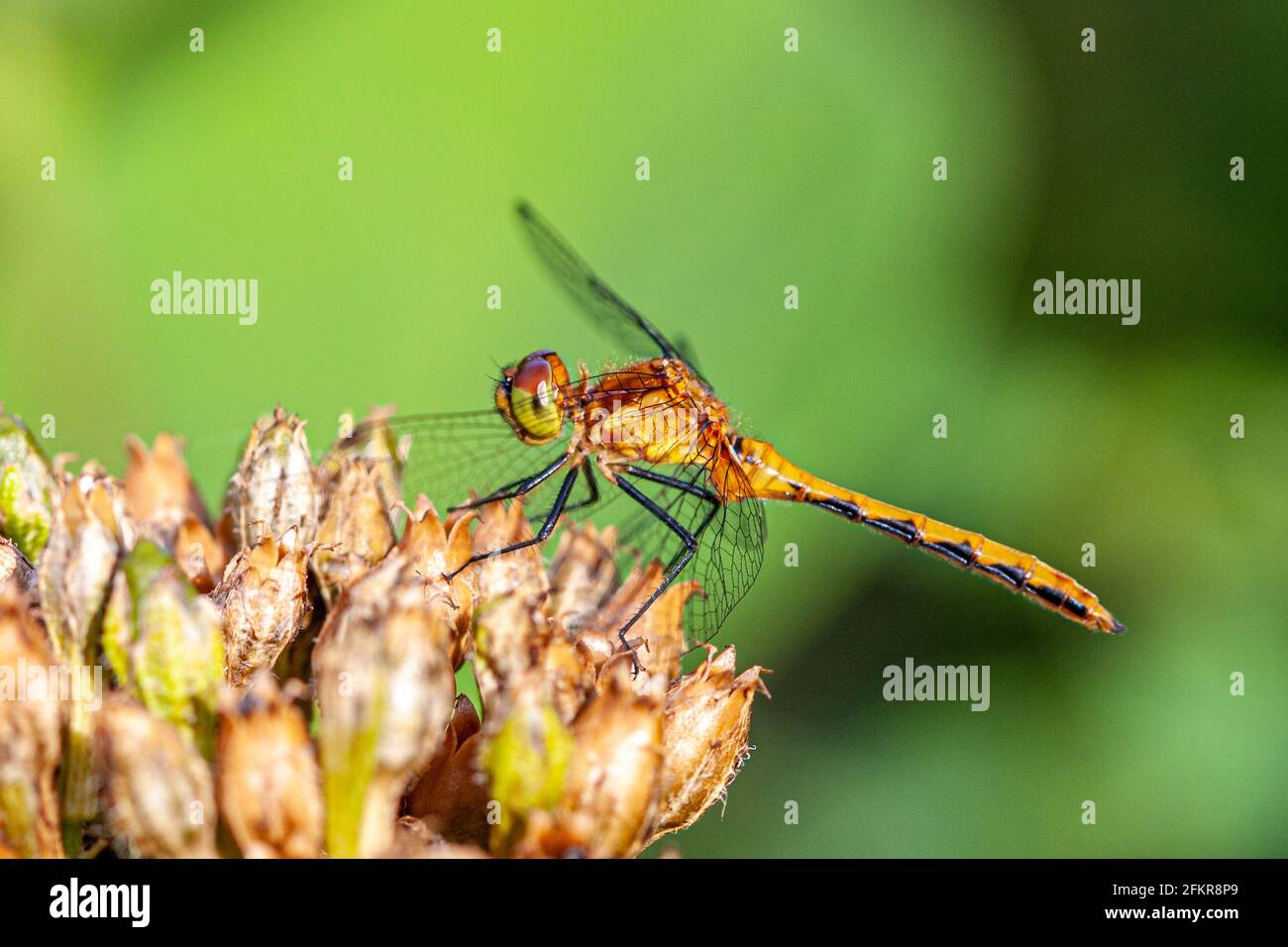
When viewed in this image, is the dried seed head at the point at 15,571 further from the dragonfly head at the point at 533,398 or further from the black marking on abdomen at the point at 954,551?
the black marking on abdomen at the point at 954,551

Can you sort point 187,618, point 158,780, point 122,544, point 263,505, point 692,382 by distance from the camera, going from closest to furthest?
point 158,780 < point 187,618 < point 122,544 < point 263,505 < point 692,382

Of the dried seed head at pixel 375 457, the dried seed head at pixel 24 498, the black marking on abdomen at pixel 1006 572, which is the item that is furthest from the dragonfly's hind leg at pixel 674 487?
the dried seed head at pixel 24 498

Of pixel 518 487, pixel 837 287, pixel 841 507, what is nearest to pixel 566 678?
pixel 518 487

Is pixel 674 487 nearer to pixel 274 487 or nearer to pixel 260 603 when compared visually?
pixel 274 487

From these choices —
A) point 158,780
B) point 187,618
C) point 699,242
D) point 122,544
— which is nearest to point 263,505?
point 122,544

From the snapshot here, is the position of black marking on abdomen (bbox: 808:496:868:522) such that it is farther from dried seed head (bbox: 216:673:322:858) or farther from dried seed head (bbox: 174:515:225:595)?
dried seed head (bbox: 216:673:322:858)

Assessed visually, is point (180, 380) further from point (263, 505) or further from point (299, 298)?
point (263, 505)
